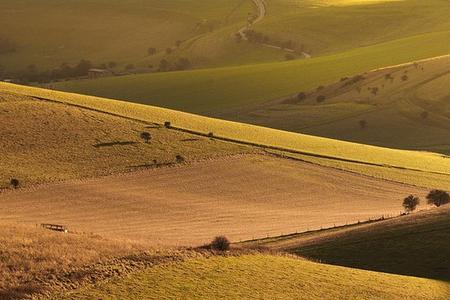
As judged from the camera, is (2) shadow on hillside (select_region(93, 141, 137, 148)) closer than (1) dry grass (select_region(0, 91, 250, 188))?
No

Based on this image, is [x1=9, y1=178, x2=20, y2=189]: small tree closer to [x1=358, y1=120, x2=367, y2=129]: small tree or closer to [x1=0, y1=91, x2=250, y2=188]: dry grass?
[x1=0, y1=91, x2=250, y2=188]: dry grass

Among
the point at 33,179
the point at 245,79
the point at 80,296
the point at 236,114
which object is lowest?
the point at 80,296

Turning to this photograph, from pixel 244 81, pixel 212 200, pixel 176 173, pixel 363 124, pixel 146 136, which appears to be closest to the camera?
pixel 212 200

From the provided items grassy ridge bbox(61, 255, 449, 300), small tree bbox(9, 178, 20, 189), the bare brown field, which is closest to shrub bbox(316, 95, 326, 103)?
the bare brown field

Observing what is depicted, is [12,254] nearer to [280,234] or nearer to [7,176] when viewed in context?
[280,234]

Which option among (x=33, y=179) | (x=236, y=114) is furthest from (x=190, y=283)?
(x=236, y=114)

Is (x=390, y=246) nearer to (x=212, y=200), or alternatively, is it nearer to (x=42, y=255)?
(x=212, y=200)

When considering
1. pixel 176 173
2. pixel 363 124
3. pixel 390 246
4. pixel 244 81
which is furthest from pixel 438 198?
pixel 244 81
